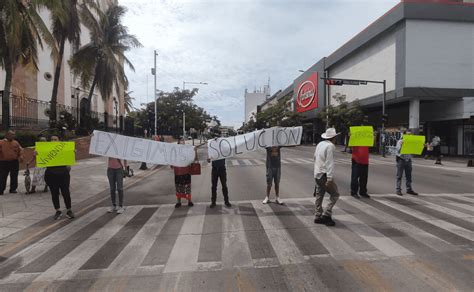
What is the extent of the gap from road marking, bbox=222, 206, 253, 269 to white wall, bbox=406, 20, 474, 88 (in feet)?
84.3

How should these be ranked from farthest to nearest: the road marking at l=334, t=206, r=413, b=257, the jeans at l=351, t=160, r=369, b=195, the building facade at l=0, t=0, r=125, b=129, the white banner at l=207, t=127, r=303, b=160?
the building facade at l=0, t=0, r=125, b=129
the jeans at l=351, t=160, r=369, b=195
the white banner at l=207, t=127, r=303, b=160
the road marking at l=334, t=206, r=413, b=257

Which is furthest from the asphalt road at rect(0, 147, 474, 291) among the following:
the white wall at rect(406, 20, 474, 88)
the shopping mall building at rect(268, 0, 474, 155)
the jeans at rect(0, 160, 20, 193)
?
the white wall at rect(406, 20, 474, 88)

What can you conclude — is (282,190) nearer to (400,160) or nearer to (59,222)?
(400,160)

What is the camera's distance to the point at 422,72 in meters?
27.1

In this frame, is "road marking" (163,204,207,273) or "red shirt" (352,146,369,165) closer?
"road marking" (163,204,207,273)

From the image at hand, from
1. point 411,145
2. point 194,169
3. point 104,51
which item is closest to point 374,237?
point 194,169

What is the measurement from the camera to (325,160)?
5.99 metres

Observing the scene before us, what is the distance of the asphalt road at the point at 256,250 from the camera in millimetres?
3879

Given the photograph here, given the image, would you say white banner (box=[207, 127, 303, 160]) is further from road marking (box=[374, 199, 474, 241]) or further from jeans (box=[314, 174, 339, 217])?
road marking (box=[374, 199, 474, 241])

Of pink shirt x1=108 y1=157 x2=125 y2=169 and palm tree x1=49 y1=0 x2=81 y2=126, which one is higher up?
palm tree x1=49 y1=0 x2=81 y2=126

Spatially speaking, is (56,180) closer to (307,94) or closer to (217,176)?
(217,176)

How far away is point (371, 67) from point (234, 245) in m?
32.9

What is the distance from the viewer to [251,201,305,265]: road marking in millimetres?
4531

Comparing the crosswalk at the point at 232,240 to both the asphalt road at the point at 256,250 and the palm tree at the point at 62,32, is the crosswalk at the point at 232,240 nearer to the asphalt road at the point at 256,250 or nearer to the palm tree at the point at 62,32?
the asphalt road at the point at 256,250
